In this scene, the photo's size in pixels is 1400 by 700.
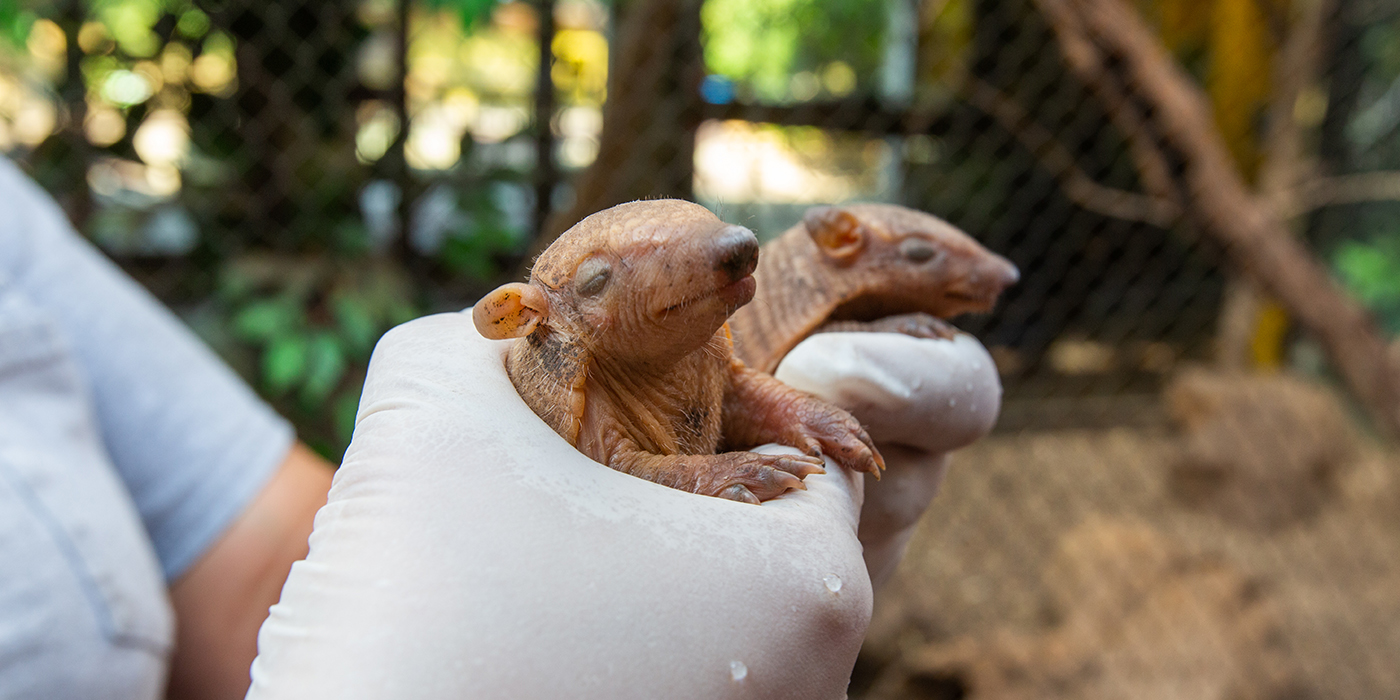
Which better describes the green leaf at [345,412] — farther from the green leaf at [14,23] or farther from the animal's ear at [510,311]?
the animal's ear at [510,311]

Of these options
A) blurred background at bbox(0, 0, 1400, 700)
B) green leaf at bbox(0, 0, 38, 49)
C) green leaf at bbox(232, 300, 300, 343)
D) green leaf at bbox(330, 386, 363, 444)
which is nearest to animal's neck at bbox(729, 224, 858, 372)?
blurred background at bbox(0, 0, 1400, 700)

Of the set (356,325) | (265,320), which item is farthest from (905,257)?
(265,320)

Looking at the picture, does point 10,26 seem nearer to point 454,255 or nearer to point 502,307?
point 454,255

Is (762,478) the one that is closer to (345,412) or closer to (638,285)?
(638,285)

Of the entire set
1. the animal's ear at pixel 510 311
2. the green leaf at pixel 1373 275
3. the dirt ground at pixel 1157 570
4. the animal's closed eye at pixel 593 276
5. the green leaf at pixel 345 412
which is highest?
the animal's closed eye at pixel 593 276

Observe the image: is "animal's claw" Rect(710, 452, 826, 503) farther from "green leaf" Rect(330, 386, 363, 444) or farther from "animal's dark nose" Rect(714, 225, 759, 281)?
"green leaf" Rect(330, 386, 363, 444)

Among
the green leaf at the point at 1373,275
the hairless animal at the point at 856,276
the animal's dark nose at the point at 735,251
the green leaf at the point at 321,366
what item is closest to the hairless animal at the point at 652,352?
the animal's dark nose at the point at 735,251
